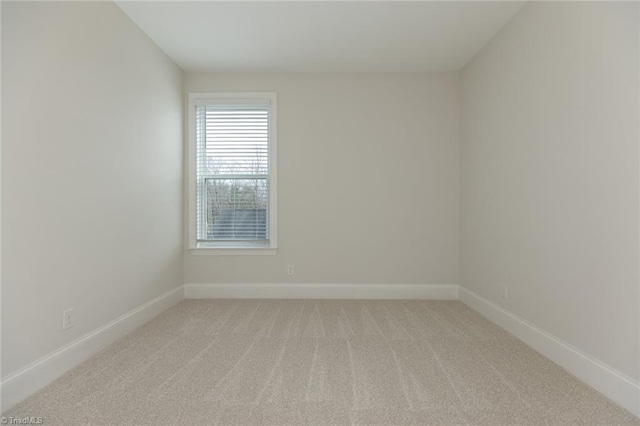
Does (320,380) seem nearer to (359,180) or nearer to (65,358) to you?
(65,358)

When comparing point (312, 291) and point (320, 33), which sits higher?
point (320, 33)

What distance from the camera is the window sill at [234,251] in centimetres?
437

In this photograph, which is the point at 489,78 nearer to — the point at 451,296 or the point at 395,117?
the point at 395,117

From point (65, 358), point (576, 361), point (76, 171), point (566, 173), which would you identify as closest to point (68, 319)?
point (65, 358)

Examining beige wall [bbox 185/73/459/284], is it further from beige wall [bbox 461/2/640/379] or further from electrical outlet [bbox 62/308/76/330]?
electrical outlet [bbox 62/308/76/330]

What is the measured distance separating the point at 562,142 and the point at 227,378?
2668 millimetres

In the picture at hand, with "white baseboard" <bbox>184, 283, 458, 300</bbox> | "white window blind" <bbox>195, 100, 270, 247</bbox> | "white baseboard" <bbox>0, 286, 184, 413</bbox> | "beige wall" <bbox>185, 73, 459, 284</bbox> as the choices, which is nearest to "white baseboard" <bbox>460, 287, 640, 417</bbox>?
"white baseboard" <bbox>184, 283, 458, 300</bbox>

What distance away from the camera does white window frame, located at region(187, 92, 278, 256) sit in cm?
434

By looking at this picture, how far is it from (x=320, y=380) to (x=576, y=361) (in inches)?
63.5

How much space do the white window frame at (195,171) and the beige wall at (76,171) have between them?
1.97 ft

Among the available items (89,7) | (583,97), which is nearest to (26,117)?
(89,7)

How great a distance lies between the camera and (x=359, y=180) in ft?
14.3

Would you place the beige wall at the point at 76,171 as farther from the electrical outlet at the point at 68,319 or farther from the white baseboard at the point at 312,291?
the white baseboard at the point at 312,291

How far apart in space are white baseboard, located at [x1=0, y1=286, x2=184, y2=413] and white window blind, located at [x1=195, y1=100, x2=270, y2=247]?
1.33 m
